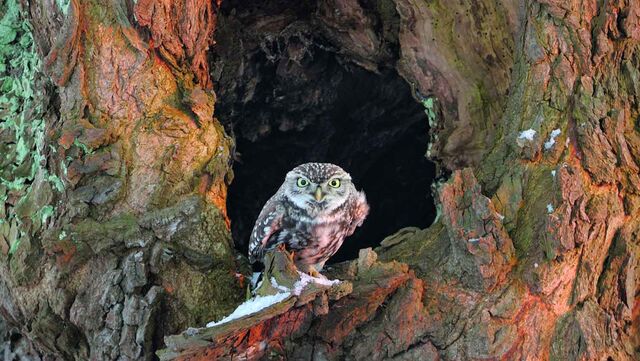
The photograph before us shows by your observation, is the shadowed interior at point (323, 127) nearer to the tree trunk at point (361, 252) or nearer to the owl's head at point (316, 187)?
the tree trunk at point (361, 252)

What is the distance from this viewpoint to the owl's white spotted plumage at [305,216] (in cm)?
396

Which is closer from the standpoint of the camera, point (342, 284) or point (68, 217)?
point (342, 284)

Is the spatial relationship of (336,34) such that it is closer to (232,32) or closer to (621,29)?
(232,32)

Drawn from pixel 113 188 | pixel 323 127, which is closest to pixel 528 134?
pixel 113 188

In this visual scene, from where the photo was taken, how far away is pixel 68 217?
3.59 metres

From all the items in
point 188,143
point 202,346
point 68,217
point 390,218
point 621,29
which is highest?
point 621,29

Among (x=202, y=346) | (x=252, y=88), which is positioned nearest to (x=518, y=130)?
(x=202, y=346)

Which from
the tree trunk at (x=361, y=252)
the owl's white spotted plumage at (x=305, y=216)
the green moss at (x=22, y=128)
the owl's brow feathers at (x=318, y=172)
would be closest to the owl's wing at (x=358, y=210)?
the owl's white spotted plumage at (x=305, y=216)

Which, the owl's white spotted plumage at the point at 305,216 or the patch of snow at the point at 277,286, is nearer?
the patch of snow at the point at 277,286

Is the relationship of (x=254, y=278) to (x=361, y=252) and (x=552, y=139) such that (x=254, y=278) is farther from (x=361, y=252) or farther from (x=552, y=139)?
(x=552, y=139)

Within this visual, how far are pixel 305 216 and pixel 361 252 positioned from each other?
61 centimetres

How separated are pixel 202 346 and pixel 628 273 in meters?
1.99

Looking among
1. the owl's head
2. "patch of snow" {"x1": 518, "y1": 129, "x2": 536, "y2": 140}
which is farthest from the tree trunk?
the owl's head

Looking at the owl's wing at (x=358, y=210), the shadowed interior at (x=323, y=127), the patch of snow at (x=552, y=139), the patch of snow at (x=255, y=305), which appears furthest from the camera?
the shadowed interior at (x=323, y=127)
